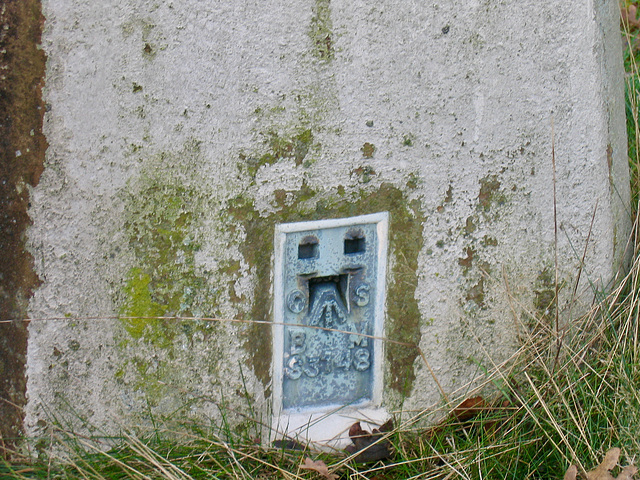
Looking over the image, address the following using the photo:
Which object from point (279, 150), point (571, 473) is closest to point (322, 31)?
point (279, 150)

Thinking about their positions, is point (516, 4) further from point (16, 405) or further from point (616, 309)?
point (16, 405)

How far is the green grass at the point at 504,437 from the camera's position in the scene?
1489 mm

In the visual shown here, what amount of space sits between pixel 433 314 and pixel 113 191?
85 centimetres

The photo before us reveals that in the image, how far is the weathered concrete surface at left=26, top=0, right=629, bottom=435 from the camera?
4.49 feet

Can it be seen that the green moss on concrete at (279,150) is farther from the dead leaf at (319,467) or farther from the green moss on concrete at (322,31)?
the dead leaf at (319,467)

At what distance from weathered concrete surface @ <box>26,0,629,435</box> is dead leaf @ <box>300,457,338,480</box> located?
0.18m

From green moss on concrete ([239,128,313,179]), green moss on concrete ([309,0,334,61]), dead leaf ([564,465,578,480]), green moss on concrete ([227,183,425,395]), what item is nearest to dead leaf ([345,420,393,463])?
green moss on concrete ([227,183,425,395])

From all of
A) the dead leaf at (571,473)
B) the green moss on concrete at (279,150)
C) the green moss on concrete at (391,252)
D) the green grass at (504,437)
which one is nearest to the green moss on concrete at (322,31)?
the green moss on concrete at (279,150)

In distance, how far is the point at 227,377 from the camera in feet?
5.15

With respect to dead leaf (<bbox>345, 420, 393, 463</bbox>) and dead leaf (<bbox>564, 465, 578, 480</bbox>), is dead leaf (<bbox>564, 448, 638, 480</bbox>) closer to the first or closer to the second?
dead leaf (<bbox>564, 465, 578, 480</bbox>)

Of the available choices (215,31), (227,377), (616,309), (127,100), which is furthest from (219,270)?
(616,309)

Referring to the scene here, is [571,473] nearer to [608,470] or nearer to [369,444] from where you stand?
[608,470]

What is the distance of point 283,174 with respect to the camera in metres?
1.49

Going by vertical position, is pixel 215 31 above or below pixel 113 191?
above
